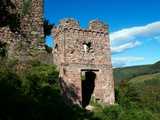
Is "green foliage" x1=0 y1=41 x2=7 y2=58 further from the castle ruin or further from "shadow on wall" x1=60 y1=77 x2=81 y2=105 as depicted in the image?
"shadow on wall" x1=60 y1=77 x2=81 y2=105

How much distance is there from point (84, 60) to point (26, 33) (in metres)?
4.02

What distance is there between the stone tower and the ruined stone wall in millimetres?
1843

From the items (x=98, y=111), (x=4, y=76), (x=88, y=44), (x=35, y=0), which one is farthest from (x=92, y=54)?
(x=4, y=76)

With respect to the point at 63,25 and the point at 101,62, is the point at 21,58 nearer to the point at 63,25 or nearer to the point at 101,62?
the point at 63,25

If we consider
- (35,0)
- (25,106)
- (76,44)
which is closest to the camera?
(25,106)

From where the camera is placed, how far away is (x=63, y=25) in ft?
60.4

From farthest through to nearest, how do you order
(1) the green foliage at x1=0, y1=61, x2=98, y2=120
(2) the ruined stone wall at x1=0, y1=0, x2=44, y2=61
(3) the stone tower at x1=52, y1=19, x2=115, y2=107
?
(3) the stone tower at x1=52, y1=19, x2=115, y2=107, (2) the ruined stone wall at x1=0, y1=0, x2=44, y2=61, (1) the green foliage at x1=0, y1=61, x2=98, y2=120

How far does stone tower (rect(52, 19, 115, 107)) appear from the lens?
1808 cm

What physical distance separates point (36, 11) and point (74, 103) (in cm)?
561

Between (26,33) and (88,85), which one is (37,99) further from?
(88,85)

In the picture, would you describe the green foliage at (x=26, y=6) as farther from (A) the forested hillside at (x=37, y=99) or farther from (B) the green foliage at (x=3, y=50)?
(A) the forested hillside at (x=37, y=99)

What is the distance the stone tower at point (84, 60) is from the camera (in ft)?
59.3

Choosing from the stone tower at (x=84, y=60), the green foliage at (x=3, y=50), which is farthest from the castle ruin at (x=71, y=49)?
the green foliage at (x=3, y=50)

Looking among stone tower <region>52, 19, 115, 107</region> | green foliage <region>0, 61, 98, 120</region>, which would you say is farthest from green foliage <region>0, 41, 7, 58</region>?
stone tower <region>52, 19, 115, 107</region>
